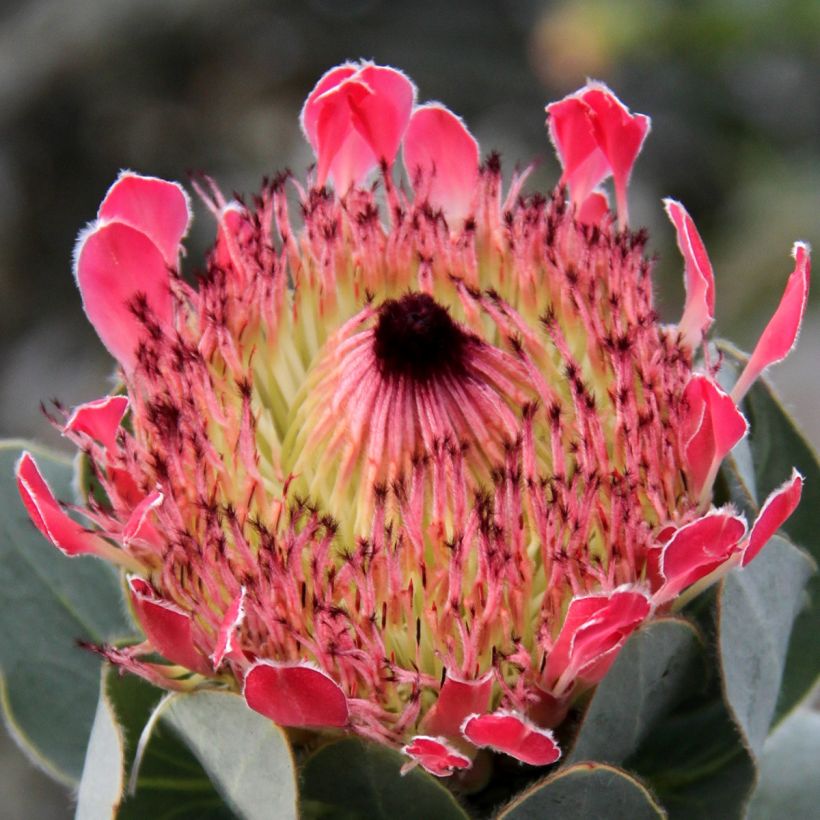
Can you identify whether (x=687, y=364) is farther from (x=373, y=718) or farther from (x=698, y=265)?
(x=373, y=718)

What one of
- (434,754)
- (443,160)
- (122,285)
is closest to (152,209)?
(122,285)

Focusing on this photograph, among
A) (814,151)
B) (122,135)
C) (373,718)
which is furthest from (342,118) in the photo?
(122,135)

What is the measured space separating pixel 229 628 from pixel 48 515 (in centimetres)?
29

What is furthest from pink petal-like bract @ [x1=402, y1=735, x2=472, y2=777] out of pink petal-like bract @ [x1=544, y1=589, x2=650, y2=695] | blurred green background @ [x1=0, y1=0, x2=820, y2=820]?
blurred green background @ [x1=0, y1=0, x2=820, y2=820]

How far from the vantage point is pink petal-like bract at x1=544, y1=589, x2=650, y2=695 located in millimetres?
1315

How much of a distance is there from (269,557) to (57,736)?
646mm

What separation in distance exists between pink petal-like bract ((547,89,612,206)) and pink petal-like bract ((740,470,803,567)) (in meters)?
0.55

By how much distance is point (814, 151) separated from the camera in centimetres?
627

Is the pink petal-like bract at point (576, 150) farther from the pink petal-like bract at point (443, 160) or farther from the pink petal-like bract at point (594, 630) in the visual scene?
the pink petal-like bract at point (594, 630)

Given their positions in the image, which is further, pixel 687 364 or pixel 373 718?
pixel 687 364

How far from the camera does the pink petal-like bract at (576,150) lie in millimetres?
1698

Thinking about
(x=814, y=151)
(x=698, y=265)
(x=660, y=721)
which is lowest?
(x=814, y=151)

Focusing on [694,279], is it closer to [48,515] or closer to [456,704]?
[456,704]

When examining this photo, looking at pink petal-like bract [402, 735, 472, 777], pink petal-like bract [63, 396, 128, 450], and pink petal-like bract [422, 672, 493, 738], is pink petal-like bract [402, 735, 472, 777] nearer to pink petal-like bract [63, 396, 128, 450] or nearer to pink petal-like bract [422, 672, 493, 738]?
pink petal-like bract [422, 672, 493, 738]
